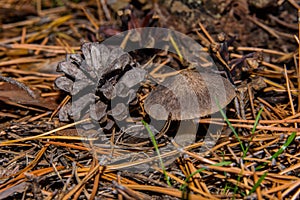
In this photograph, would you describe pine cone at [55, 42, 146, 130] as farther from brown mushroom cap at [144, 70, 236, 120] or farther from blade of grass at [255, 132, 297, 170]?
blade of grass at [255, 132, 297, 170]

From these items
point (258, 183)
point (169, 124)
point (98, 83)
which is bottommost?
point (258, 183)

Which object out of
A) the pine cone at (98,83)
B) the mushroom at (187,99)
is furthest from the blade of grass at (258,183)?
the pine cone at (98,83)

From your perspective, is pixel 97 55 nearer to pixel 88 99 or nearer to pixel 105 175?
pixel 88 99

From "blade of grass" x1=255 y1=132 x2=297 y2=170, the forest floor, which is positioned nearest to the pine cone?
the forest floor

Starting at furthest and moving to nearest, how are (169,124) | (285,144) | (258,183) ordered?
(169,124) < (285,144) < (258,183)

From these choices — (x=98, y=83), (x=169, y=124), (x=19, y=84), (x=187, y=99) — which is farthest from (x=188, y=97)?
(x=19, y=84)

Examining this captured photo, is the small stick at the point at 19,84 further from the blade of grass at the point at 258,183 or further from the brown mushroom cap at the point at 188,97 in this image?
the blade of grass at the point at 258,183

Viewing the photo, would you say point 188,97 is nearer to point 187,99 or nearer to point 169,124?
point 187,99

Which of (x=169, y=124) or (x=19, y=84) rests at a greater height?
(x=19, y=84)
